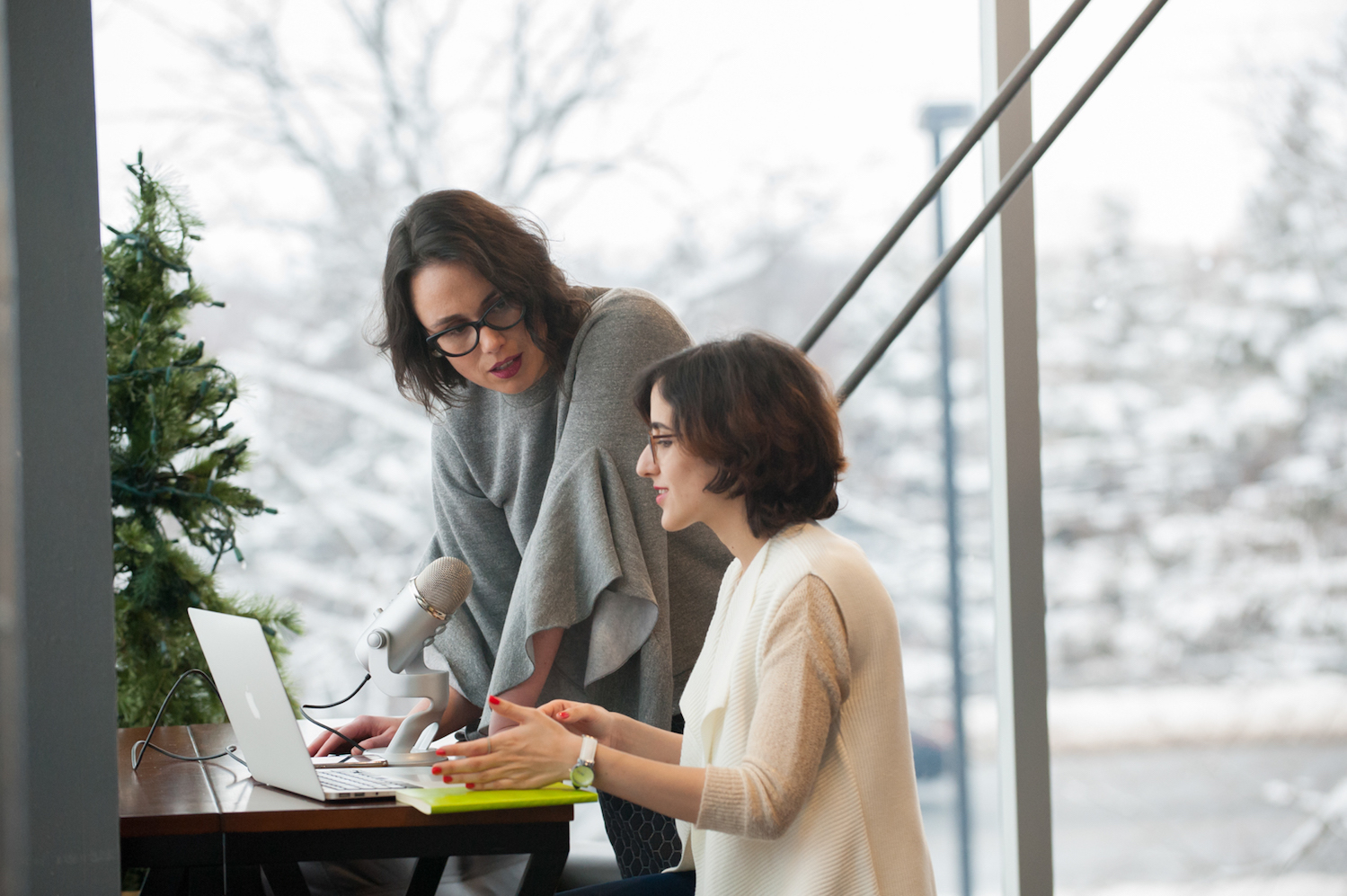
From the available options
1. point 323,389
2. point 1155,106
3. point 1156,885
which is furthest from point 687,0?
point 1156,885

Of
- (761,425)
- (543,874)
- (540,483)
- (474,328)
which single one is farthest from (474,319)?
(543,874)

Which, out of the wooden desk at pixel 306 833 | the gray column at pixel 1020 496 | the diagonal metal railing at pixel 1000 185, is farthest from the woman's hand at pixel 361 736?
the gray column at pixel 1020 496

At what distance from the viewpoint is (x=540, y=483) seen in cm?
165

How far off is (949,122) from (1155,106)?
458 millimetres

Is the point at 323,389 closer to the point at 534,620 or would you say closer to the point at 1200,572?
the point at 534,620

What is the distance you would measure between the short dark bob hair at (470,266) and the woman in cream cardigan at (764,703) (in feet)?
0.94

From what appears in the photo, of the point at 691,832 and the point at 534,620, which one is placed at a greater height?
the point at 534,620

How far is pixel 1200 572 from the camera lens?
8.36 feet

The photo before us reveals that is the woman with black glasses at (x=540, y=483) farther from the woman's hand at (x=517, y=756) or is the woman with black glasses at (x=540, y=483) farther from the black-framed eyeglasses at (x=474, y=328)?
the woman's hand at (x=517, y=756)

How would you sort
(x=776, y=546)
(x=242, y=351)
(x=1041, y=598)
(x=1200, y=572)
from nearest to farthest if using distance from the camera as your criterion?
1. (x=776, y=546)
2. (x=1041, y=598)
3. (x=1200, y=572)
4. (x=242, y=351)

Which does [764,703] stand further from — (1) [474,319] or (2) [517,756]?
(1) [474,319]

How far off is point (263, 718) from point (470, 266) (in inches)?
26.2

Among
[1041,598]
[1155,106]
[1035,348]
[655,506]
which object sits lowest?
[1041,598]

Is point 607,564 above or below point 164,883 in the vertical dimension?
above
